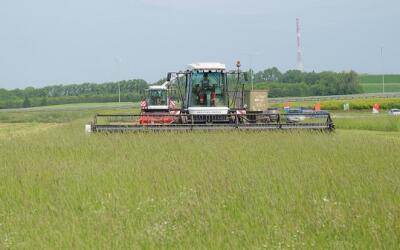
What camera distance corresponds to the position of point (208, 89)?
23.9 metres

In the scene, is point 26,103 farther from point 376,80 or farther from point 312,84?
point 376,80

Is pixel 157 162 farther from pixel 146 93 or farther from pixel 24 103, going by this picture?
pixel 24 103

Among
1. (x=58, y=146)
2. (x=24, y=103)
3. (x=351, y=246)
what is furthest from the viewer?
(x=24, y=103)

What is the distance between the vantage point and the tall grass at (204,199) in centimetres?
638

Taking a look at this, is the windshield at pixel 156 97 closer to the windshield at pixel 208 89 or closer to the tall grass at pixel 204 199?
the windshield at pixel 208 89

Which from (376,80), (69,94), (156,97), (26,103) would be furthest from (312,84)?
(156,97)

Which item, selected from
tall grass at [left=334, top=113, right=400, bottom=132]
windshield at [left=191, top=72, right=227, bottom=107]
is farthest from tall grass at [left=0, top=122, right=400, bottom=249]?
tall grass at [left=334, top=113, right=400, bottom=132]

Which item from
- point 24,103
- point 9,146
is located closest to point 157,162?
point 9,146

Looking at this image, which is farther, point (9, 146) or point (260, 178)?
point (9, 146)

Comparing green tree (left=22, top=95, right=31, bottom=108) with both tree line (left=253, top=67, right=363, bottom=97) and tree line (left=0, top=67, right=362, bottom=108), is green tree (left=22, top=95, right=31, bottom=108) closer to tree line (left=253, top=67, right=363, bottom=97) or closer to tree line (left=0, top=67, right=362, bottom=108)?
tree line (left=0, top=67, right=362, bottom=108)

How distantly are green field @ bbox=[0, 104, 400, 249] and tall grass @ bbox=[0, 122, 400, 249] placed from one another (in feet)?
0.05

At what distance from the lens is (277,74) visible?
3991 inches

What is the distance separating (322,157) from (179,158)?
2.39 metres

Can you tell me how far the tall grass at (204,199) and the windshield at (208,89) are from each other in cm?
977
